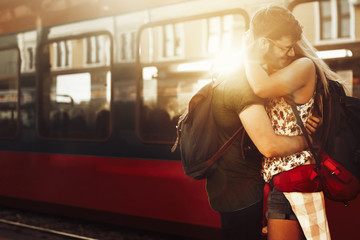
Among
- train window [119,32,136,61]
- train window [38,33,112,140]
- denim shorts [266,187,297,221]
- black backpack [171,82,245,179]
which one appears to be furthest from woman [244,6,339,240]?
train window [38,33,112,140]

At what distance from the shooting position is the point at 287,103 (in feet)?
5.43

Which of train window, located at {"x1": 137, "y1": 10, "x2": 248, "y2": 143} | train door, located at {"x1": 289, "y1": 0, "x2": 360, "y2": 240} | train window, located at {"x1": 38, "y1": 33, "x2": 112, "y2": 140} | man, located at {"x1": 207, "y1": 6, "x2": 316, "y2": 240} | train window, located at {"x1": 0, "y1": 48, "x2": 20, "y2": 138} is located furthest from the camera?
train window, located at {"x1": 0, "y1": 48, "x2": 20, "y2": 138}

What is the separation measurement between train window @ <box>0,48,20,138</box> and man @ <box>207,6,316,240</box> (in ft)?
13.3

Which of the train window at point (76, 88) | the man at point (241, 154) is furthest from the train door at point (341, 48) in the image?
the train window at point (76, 88)

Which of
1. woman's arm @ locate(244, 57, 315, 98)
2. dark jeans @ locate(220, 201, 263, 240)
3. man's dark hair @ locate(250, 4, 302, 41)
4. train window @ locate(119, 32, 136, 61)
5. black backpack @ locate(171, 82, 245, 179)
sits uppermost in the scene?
train window @ locate(119, 32, 136, 61)

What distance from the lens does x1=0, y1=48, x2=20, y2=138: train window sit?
505cm

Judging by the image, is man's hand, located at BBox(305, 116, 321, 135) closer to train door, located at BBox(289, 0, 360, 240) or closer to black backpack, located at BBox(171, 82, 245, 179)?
black backpack, located at BBox(171, 82, 245, 179)

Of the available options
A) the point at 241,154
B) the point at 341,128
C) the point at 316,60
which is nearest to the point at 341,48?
the point at 316,60

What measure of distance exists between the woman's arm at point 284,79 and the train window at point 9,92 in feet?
13.6

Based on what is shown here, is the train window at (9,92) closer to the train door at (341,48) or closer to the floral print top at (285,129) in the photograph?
the train door at (341,48)

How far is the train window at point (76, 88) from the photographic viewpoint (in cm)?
432

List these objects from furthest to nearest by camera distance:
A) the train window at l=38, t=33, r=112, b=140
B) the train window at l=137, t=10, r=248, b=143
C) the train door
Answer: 1. the train window at l=38, t=33, r=112, b=140
2. the train window at l=137, t=10, r=248, b=143
3. the train door

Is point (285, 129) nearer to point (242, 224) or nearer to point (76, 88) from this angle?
point (242, 224)

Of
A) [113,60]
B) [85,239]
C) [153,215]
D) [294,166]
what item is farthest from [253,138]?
[85,239]
